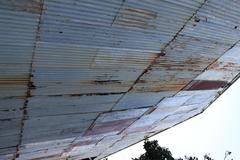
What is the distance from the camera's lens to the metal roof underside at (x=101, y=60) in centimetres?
410

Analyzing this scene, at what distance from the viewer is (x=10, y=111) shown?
636 centimetres

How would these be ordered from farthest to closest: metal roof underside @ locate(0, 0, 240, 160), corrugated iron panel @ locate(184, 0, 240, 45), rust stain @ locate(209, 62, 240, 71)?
rust stain @ locate(209, 62, 240, 71) < corrugated iron panel @ locate(184, 0, 240, 45) < metal roof underside @ locate(0, 0, 240, 160)

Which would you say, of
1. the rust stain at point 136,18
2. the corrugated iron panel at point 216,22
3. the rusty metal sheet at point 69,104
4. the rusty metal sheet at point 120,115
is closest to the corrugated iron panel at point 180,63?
the corrugated iron panel at point 216,22

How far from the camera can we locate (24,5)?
11.8 feet

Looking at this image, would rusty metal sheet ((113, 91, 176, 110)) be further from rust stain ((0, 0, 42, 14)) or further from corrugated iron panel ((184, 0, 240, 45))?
rust stain ((0, 0, 42, 14))

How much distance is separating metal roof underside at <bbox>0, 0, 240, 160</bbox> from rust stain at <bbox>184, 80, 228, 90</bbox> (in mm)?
45

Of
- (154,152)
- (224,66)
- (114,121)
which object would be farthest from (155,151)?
(224,66)

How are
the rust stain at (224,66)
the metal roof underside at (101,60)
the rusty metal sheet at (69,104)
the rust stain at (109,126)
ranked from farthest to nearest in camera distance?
the rust stain at (109,126)
the rust stain at (224,66)
the rusty metal sheet at (69,104)
the metal roof underside at (101,60)

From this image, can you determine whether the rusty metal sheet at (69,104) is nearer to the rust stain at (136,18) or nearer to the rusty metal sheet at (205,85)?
the rusty metal sheet at (205,85)

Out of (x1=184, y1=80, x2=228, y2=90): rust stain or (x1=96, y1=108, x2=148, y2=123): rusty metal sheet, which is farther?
(x1=96, y1=108, x2=148, y2=123): rusty metal sheet

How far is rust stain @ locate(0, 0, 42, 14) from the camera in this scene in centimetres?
347

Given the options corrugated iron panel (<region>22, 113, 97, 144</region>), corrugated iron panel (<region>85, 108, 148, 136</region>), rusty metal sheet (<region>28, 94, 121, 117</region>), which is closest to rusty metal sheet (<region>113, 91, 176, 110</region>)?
rusty metal sheet (<region>28, 94, 121, 117</region>)

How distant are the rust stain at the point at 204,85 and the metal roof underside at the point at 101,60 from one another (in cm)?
5

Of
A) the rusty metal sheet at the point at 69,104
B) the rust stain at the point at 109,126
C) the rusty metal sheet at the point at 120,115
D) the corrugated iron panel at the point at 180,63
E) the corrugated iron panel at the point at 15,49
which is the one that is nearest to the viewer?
the corrugated iron panel at the point at 15,49
